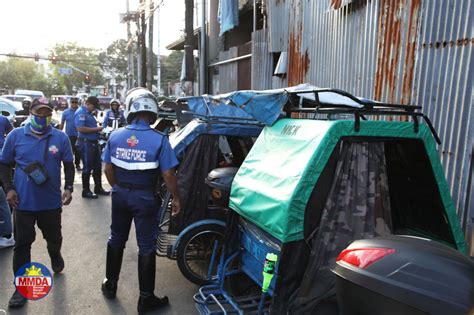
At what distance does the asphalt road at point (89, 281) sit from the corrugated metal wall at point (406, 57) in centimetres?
309

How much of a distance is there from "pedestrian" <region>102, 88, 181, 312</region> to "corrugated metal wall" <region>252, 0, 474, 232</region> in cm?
292

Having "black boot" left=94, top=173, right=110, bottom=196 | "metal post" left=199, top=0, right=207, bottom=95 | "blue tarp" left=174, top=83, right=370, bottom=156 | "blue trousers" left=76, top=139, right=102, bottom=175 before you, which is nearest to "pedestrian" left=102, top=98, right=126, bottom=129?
"blue trousers" left=76, top=139, right=102, bottom=175

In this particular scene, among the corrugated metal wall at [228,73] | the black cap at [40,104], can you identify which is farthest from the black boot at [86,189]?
the corrugated metal wall at [228,73]

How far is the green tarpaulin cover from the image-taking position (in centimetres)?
256

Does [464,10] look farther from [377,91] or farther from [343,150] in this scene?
[343,150]

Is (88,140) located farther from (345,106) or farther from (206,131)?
(345,106)

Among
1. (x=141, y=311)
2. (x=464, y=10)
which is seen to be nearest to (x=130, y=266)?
(x=141, y=311)

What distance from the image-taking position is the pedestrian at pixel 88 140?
307 inches

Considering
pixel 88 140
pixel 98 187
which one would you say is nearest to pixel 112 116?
pixel 88 140

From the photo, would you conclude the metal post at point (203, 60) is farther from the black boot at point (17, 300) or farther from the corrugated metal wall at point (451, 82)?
the black boot at point (17, 300)

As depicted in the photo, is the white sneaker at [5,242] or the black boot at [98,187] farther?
the black boot at [98,187]

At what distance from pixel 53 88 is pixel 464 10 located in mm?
87474

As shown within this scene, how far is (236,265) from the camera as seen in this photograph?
3.62 m

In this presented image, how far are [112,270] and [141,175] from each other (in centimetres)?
108
